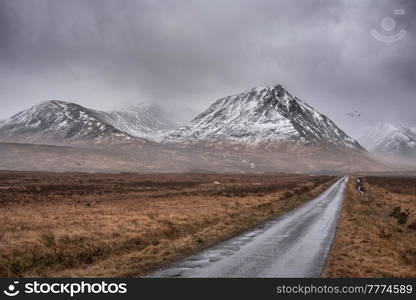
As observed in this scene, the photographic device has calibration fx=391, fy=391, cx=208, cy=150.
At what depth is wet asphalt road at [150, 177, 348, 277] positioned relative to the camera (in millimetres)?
14753

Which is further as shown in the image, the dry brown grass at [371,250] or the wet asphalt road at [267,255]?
the dry brown grass at [371,250]

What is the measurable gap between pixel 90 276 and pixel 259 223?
1832 centimetres

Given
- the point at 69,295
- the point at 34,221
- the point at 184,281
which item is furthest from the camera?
the point at 34,221

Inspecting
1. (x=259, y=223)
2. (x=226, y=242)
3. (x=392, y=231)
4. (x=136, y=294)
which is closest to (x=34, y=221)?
(x=226, y=242)

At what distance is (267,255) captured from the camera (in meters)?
17.9

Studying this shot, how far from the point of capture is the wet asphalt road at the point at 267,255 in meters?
14.8

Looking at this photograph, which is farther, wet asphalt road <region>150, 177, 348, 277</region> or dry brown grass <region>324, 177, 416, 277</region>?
dry brown grass <region>324, 177, 416, 277</region>

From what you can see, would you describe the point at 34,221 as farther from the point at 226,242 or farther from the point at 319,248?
the point at 319,248

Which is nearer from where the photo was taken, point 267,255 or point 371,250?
point 267,255

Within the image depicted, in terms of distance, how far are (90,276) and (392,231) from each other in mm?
21863

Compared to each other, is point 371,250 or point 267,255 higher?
point 267,255

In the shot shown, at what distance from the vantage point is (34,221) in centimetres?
2767

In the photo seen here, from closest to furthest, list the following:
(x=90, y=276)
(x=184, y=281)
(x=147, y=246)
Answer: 1. (x=184, y=281)
2. (x=90, y=276)
3. (x=147, y=246)

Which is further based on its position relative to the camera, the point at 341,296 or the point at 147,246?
the point at 147,246
